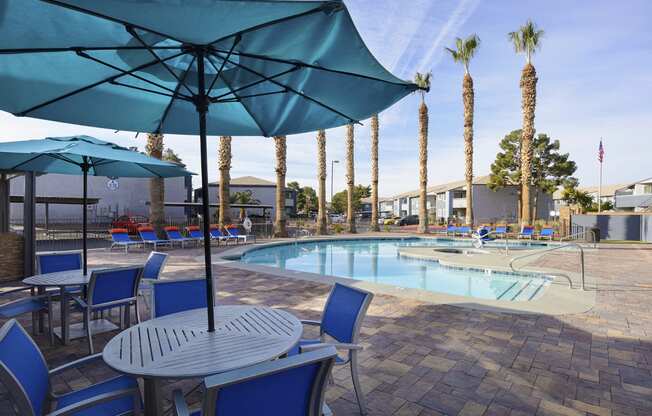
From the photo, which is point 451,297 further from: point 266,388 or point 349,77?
point 266,388

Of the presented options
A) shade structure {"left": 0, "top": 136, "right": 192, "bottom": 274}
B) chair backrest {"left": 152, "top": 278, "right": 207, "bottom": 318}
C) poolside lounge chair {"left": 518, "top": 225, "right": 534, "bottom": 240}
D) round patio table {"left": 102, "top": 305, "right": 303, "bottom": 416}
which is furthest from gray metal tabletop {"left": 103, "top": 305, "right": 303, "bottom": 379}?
poolside lounge chair {"left": 518, "top": 225, "right": 534, "bottom": 240}

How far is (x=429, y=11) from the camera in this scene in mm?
11523

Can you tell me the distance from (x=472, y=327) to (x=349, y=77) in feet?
11.6

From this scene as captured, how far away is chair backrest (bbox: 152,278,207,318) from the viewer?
3.05 meters

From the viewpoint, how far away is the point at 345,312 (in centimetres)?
287

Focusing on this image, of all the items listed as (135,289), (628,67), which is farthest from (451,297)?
(628,67)

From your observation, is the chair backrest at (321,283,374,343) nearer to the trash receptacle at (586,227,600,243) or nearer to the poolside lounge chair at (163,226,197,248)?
the poolside lounge chair at (163,226,197,248)

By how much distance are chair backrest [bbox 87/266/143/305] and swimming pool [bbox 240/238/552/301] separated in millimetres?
5798

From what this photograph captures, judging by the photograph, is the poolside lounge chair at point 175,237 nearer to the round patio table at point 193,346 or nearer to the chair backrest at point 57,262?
the chair backrest at point 57,262

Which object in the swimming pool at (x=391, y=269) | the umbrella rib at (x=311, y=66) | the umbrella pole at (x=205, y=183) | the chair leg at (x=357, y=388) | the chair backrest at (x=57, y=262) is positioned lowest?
the swimming pool at (x=391, y=269)

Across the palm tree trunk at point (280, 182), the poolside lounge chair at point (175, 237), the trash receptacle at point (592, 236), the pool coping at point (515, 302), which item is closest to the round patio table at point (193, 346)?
the pool coping at point (515, 302)

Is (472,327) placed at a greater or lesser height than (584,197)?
lesser

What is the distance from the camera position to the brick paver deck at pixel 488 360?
2783 mm

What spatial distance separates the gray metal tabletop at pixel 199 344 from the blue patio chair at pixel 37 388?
171mm
